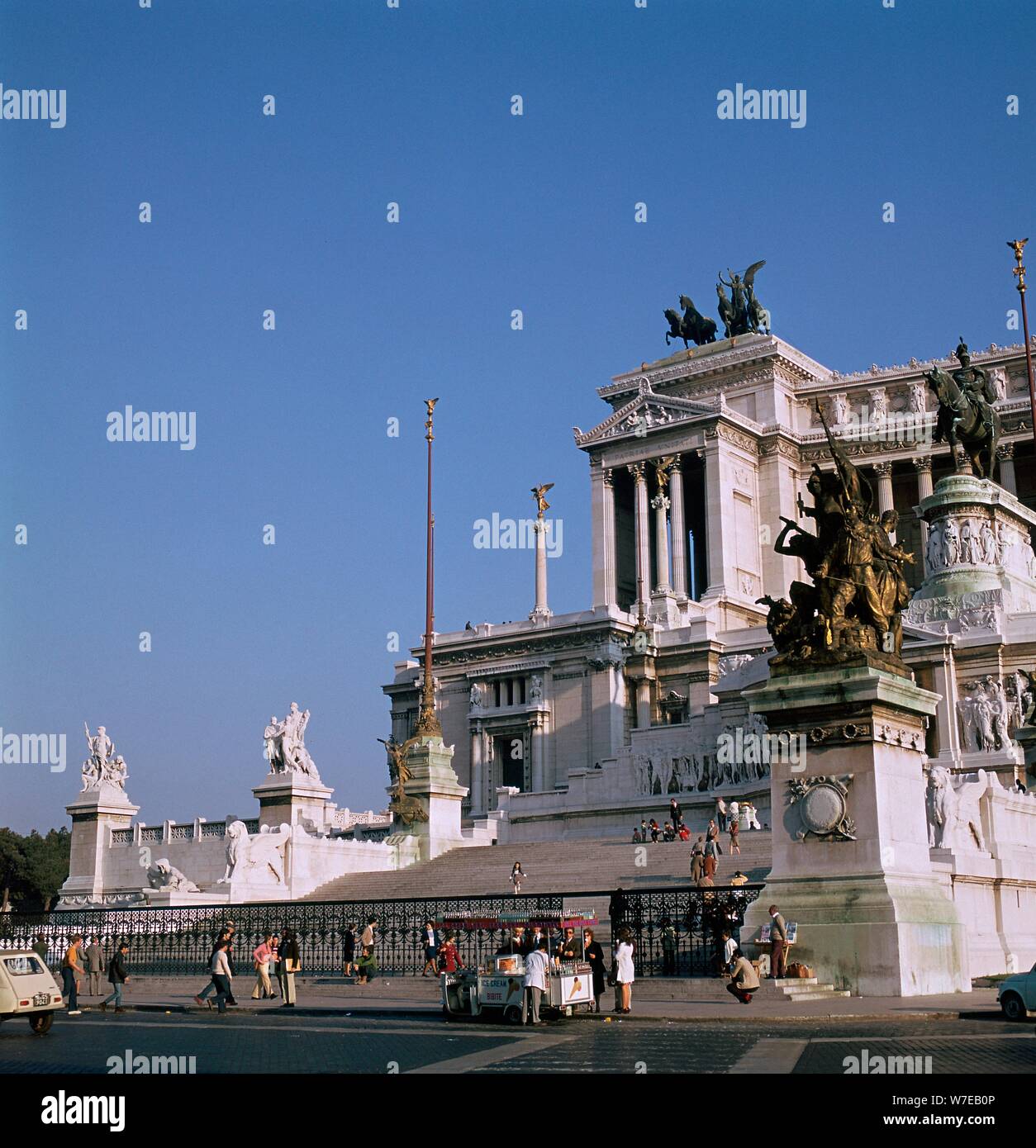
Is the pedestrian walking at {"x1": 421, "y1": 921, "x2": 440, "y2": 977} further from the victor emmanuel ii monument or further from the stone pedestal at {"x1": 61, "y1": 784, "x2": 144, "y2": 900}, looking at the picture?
the stone pedestal at {"x1": 61, "y1": 784, "x2": 144, "y2": 900}

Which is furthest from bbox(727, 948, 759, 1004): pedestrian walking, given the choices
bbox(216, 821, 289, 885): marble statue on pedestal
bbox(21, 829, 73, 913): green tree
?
bbox(21, 829, 73, 913): green tree

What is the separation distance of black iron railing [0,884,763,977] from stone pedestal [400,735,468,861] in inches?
414

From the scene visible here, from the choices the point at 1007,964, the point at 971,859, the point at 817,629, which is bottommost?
the point at 1007,964

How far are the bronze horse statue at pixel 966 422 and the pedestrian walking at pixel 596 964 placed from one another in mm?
38183

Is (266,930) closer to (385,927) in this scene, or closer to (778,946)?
(385,927)

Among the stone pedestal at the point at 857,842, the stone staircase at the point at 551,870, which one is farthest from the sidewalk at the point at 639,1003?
the stone staircase at the point at 551,870

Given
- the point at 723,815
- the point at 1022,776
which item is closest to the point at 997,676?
the point at 1022,776

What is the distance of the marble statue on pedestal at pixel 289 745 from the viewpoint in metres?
48.2

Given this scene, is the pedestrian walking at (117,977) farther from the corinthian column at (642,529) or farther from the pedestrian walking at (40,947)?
the corinthian column at (642,529)

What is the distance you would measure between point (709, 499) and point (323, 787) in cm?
4353

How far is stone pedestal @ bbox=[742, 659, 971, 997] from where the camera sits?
20438 millimetres

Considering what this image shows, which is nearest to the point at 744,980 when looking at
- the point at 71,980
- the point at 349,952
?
the point at 349,952

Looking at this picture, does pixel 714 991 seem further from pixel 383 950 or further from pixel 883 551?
pixel 383 950
